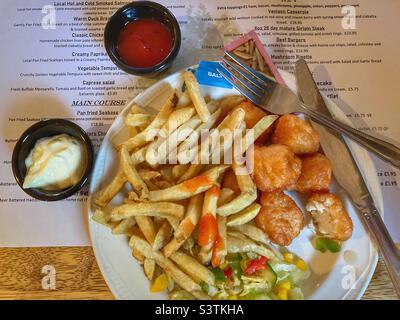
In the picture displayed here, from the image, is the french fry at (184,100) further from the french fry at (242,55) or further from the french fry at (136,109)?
the french fry at (242,55)

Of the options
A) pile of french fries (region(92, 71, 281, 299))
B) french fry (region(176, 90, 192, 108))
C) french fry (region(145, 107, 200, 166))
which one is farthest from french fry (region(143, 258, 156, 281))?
french fry (region(176, 90, 192, 108))

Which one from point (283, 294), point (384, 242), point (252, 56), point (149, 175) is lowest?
point (283, 294)

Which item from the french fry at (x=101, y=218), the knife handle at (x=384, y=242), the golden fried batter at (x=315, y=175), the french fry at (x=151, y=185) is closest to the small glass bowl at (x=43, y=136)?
the french fry at (x=101, y=218)

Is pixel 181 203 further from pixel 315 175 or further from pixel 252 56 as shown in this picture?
pixel 252 56

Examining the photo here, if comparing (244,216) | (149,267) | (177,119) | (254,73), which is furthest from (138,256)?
(254,73)

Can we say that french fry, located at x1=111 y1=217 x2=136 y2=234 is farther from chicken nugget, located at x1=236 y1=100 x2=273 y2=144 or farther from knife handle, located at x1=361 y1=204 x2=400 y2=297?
knife handle, located at x1=361 y1=204 x2=400 y2=297
